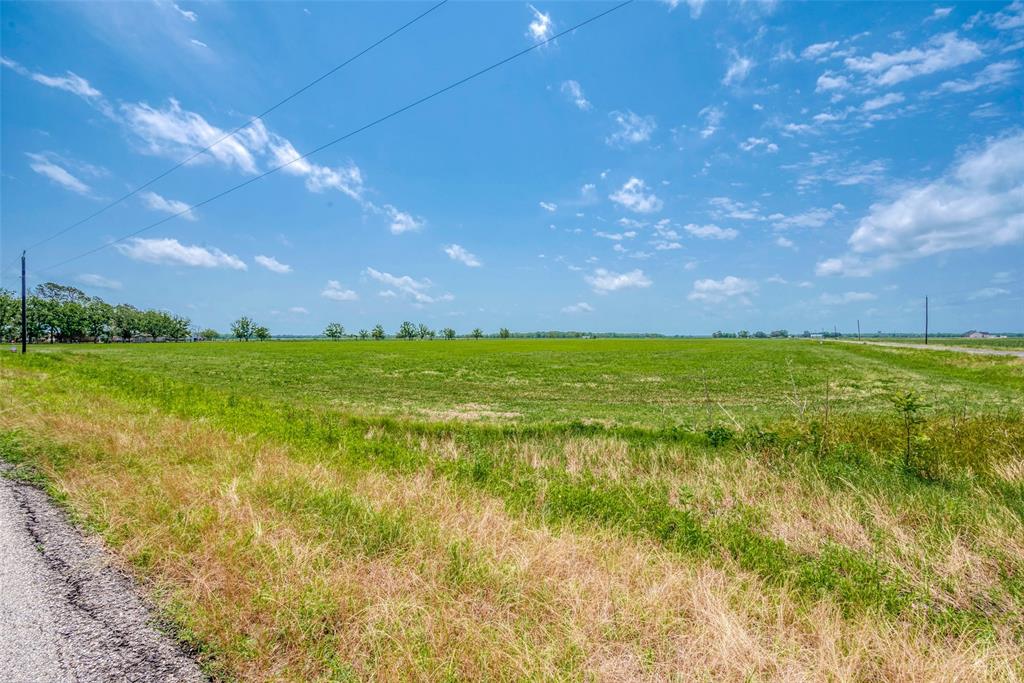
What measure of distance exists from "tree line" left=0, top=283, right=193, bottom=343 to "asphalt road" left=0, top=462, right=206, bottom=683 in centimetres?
15130

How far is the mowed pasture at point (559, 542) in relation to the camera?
126 inches

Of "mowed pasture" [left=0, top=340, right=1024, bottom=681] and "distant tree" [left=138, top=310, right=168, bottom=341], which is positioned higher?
"distant tree" [left=138, top=310, right=168, bottom=341]

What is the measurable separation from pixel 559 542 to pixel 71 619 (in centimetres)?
427

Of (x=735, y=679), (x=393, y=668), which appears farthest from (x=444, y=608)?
(x=735, y=679)

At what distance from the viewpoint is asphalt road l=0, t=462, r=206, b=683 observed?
2770 mm

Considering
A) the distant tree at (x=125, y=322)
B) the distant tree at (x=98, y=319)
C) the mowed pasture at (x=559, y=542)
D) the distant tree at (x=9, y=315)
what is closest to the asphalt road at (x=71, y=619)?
the mowed pasture at (x=559, y=542)

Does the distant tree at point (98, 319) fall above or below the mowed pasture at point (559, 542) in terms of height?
above

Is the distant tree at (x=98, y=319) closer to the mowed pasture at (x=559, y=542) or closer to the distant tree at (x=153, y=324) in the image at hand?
the distant tree at (x=153, y=324)

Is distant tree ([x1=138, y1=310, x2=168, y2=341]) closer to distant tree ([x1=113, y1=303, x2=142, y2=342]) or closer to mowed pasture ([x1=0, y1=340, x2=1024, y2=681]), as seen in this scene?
distant tree ([x1=113, y1=303, x2=142, y2=342])

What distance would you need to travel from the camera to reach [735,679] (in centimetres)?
303

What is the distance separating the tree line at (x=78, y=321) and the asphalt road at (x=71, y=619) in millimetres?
151303

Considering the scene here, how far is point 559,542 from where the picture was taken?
4926 millimetres

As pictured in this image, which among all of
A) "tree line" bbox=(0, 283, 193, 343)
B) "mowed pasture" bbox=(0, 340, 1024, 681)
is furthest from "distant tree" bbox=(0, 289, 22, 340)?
"mowed pasture" bbox=(0, 340, 1024, 681)

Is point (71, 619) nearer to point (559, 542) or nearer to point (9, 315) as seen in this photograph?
point (559, 542)
